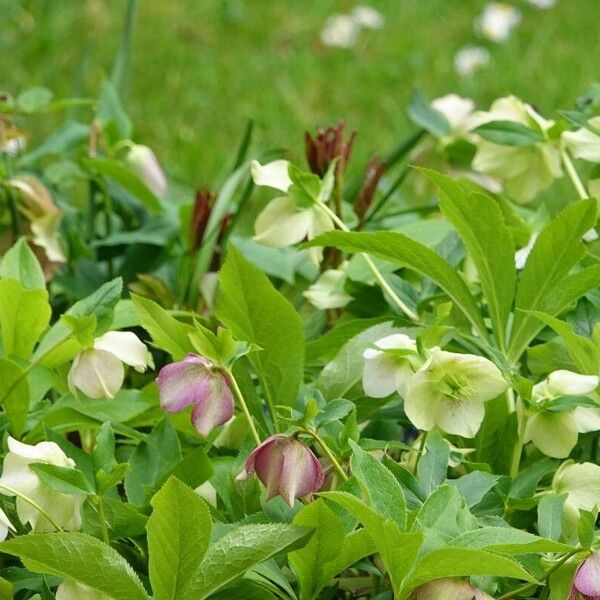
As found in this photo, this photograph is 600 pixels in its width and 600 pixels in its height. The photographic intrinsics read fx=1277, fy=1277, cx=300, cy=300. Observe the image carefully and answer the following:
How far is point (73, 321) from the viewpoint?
2.73ft

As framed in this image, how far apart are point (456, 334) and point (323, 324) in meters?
0.35

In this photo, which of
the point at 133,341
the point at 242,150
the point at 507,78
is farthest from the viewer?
the point at 507,78

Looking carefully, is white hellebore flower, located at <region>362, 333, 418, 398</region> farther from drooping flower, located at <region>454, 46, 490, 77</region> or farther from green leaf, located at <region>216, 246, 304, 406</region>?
drooping flower, located at <region>454, 46, 490, 77</region>

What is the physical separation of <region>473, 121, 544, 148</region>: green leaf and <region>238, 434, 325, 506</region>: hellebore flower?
1.30ft

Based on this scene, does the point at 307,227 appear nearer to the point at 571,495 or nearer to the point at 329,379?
the point at 329,379

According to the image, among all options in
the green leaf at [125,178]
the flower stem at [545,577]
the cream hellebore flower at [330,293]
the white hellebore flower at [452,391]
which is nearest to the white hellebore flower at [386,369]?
the white hellebore flower at [452,391]

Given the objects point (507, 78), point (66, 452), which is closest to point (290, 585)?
point (66, 452)

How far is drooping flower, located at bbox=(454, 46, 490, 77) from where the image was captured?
3.76m

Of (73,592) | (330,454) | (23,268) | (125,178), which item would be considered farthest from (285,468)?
(125,178)

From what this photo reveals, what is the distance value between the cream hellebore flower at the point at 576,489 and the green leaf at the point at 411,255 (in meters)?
0.14

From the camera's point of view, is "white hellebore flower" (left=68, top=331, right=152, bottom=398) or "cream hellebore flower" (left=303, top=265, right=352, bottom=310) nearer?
"white hellebore flower" (left=68, top=331, right=152, bottom=398)

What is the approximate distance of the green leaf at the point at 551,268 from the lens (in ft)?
2.87

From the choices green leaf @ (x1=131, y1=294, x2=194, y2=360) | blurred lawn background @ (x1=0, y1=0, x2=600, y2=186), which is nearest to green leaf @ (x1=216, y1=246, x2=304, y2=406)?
green leaf @ (x1=131, y1=294, x2=194, y2=360)

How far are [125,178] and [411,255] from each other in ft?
2.02
